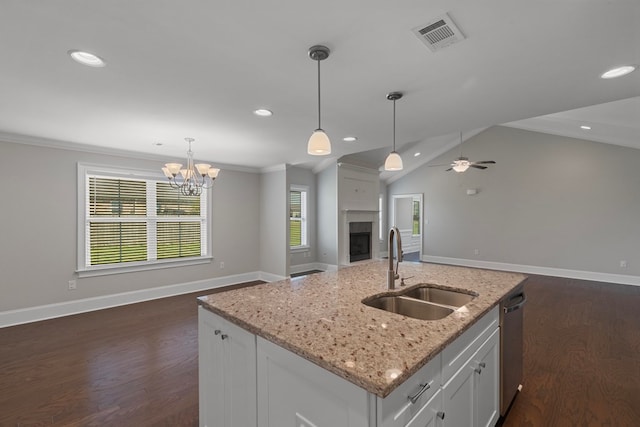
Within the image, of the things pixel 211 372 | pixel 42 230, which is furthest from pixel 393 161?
pixel 42 230

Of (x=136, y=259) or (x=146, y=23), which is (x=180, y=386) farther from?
(x=136, y=259)

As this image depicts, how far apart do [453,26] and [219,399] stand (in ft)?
7.81

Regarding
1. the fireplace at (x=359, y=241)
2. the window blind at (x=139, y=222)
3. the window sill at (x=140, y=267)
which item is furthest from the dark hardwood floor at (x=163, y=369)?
the fireplace at (x=359, y=241)

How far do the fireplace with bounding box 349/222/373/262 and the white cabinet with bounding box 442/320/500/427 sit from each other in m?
5.17

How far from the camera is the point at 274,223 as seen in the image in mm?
5812

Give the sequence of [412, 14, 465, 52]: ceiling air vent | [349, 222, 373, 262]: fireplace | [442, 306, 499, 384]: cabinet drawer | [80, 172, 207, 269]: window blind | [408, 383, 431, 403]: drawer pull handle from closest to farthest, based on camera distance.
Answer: [408, 383, 431, 403]: drawer pull handle < [442, 306, 499, 384]: cabinet drawer < [412, 14, 465, 52]: ceiling air vent < [80, 172, 207, 269]: window blind < [349, 222, 373, 262]: fireplace

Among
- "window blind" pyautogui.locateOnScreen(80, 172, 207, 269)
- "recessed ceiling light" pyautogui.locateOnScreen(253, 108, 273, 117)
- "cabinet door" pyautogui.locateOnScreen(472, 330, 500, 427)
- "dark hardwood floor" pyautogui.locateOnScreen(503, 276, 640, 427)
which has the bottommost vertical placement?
"dark hardwood floor" pyautogui.locateOnScreen(503, 276, 640, 427)

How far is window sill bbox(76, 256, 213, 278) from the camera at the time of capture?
4160 millimetres

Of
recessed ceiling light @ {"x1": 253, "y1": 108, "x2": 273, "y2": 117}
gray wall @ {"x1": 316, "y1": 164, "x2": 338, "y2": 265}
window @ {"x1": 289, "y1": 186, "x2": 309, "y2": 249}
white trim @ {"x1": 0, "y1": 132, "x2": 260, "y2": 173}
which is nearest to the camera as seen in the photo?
recessed ceiling light @ {"x1": 253, "y1": 108, "x2": 273, "y2": 117}

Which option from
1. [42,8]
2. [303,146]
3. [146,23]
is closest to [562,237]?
[303,146]

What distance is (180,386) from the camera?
2.39 meters

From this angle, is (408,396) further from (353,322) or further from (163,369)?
(163,369)

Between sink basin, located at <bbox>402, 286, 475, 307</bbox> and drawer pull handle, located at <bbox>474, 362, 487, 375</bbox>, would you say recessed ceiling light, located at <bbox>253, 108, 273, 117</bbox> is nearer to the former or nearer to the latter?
sink basin, located at <bbox>402, 286, 475, 307</bbox>

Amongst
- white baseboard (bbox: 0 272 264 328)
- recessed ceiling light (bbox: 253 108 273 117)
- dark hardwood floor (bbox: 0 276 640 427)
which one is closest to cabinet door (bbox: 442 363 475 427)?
dark hardwood floor (bbox: 0 276 640 427)
